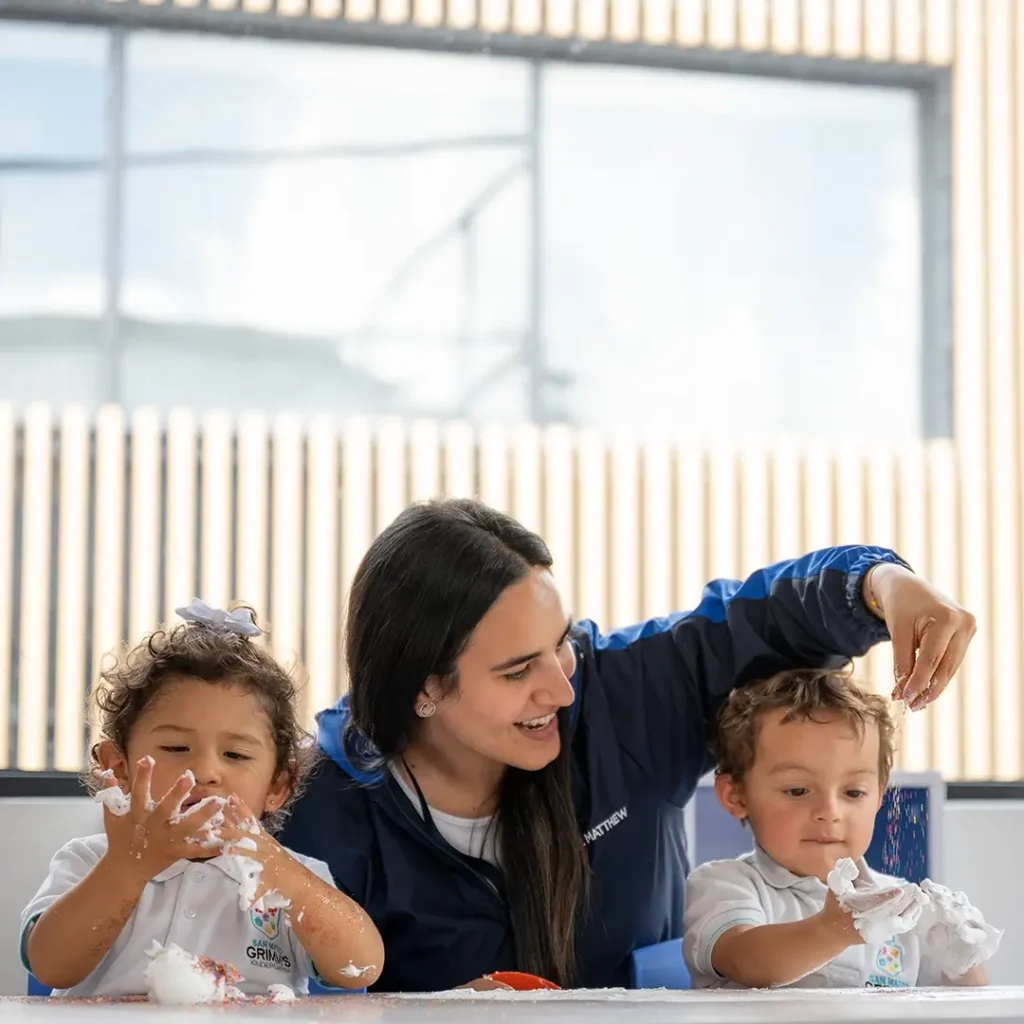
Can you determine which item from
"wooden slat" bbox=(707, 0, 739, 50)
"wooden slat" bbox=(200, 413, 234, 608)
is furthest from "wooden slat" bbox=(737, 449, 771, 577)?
"wooden slat" bbox=(200, 413, 234, 608)

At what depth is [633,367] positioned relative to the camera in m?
3.87

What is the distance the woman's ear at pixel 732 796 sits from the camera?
186 centimetres

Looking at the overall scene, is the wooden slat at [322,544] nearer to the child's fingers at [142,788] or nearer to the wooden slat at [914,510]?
the wooden slat at [914,510]

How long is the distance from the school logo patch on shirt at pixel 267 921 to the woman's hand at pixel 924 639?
797 mm

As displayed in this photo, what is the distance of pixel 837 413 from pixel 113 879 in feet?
9.63

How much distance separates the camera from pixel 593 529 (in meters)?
3.75

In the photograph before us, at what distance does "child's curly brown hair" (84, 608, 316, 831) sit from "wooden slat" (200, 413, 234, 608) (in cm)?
179

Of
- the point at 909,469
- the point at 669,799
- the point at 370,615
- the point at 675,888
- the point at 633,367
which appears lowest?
the point at 675,888

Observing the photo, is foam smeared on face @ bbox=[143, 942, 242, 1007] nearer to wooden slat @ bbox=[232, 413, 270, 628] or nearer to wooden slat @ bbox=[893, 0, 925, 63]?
wooden slat @ bbox=[232, 413, 270, 628]

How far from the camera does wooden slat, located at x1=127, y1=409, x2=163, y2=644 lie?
3.54 meters

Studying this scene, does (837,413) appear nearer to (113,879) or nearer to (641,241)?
(641,241)

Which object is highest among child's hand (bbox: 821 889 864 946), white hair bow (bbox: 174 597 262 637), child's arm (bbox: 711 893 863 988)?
white hair bow (bbox: 174 597 262 637)

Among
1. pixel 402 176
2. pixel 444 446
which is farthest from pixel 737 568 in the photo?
pixel 402 176

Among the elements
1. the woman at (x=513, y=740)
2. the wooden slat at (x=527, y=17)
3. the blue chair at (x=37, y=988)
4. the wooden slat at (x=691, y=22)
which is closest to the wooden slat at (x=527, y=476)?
the wooden slat at (x=527, y=17)
